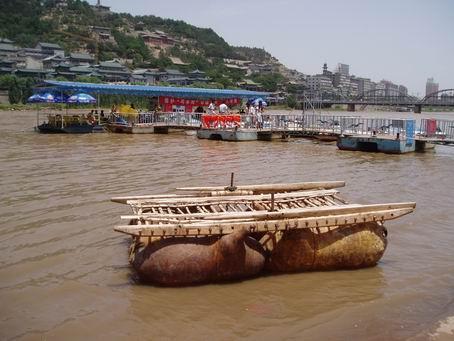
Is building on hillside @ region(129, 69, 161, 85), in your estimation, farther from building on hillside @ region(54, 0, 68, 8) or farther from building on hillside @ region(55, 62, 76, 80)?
building on hillside @ region(54, 0, 68, 8)

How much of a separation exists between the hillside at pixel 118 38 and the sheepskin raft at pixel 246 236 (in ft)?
324

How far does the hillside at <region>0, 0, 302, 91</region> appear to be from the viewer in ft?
384

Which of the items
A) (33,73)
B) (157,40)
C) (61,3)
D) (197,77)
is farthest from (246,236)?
(157,40)

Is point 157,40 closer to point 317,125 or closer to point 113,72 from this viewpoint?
point 113,72

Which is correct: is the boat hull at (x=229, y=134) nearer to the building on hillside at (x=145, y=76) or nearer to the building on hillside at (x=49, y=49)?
the building on hillside at (x=145, y=76)

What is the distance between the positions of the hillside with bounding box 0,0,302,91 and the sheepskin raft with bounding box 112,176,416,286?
98.8m

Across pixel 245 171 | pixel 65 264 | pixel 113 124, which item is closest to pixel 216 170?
pixel 245 171

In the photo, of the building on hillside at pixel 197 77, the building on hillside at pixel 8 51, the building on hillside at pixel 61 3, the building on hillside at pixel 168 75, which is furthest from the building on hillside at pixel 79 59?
the building on hillside at pixel 61 3

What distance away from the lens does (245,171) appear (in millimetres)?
16500

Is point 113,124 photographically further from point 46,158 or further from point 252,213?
point 252,213

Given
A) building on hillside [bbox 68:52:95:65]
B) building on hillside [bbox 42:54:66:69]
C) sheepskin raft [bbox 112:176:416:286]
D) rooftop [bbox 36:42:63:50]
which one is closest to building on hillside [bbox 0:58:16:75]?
building on hillside [bbox 42:54:66:69]

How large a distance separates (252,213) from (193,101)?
32367 mm

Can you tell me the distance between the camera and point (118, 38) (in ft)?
455

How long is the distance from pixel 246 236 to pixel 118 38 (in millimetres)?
141520
